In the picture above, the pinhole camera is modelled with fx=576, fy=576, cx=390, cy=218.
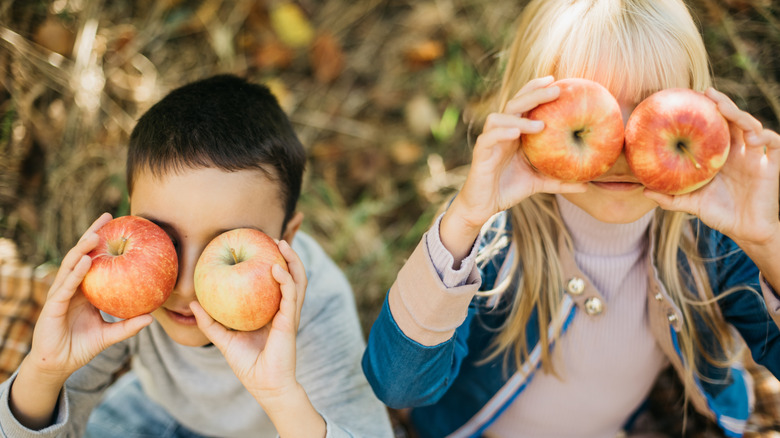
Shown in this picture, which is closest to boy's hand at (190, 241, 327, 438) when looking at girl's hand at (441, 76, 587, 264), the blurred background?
girl's hand at (441, 76, 587, 264)

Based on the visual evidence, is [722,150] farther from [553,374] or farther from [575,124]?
[553,374]

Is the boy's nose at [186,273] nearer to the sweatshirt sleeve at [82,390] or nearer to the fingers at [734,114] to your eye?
the sweatshirt sleeve at [82,390]

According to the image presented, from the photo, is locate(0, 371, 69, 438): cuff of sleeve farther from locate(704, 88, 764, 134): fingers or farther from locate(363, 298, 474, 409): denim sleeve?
locate(704, 88, 764, 134): fingers

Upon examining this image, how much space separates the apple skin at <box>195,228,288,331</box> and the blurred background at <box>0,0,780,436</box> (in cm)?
123

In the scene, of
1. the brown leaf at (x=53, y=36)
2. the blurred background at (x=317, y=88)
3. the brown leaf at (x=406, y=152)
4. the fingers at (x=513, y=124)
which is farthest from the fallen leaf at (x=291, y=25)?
the fingers at (x=513, y=124)

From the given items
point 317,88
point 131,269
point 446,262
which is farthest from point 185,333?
point 317,88

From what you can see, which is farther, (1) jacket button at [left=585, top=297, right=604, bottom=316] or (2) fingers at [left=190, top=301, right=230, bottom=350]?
(1) jacket button at [left=585, top=297, right=604, bottom=316]

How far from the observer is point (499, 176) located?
1.16 metres

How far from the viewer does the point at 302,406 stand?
1.16m

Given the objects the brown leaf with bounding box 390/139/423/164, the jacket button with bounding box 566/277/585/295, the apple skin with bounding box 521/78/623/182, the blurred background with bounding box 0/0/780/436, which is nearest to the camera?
the apple skin with bounding box 521/78/623/182

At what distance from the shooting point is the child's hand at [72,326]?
1.13 m

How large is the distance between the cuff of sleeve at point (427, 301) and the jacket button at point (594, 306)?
0.36 meters

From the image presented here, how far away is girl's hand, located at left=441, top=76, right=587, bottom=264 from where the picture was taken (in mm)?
1062

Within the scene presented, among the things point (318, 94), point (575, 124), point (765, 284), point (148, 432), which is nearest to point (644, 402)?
point (765, 284)
